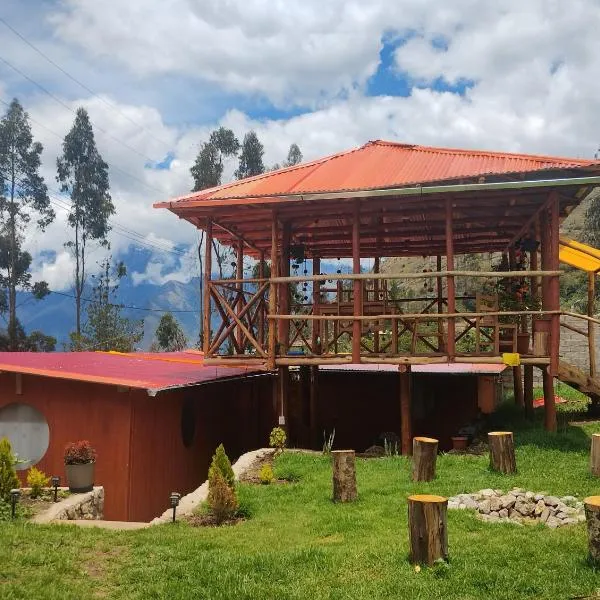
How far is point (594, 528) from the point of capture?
16.6 ft

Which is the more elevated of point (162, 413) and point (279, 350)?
point (279, 350)

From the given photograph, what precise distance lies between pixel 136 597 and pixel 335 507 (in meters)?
3.05

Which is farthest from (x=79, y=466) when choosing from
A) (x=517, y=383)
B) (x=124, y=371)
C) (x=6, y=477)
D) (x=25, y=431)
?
(x=517, y=383)

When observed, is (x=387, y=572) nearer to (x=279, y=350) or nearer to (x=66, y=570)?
(x=66, y=570)

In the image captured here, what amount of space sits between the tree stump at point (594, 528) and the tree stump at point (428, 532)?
110 cm

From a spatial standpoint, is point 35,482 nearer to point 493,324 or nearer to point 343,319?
point 343,319

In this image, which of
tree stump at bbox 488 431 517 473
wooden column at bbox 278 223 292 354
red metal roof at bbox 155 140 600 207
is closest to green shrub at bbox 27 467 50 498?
wooden column at bbox 278 223 292 354

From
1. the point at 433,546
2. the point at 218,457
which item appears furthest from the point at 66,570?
the point at 433,546

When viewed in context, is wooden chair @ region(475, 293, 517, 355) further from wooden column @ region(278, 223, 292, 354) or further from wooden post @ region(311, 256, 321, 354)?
wooden column @ region(278, 223, 292, 354)

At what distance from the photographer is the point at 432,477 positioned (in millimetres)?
8414

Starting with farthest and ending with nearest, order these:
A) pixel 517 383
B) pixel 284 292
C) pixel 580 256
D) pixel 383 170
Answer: pixel 517 383
pixel 580 256
pixel 284 292
pixel 383 170

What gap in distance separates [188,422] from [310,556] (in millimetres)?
7311

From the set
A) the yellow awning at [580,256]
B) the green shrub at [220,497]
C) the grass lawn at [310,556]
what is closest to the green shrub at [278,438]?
the grass lawn at [310,556]

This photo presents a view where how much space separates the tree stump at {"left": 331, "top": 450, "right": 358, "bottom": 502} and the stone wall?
328 cm
